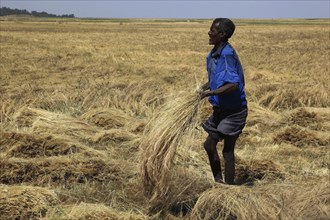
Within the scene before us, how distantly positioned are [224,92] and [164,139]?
0.62 m

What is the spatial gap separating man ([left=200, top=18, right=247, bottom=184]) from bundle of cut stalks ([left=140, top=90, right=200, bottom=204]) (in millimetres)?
193

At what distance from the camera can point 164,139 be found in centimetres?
364

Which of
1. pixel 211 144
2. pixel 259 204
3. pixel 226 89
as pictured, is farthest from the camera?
pixel 211 144

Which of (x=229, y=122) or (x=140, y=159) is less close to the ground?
(x=229, y=122)

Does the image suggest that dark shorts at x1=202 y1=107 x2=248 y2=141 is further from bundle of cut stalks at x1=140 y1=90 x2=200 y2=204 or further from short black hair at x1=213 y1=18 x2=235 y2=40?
short black hair at x1=213 y1=18 x2=235 y2=40

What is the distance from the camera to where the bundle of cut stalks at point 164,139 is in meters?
3.59

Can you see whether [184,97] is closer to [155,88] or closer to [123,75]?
[155,88]

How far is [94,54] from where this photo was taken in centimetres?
1872

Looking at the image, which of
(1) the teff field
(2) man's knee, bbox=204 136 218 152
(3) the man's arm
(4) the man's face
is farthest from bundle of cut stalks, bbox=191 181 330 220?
(4) the man's face

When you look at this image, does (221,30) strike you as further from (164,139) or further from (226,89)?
(164,139)

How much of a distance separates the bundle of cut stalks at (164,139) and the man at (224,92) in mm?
193

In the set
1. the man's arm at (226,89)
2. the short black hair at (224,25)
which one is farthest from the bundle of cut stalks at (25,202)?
the short black hair at (224,25)

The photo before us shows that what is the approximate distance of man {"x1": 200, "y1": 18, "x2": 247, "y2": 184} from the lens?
11.7ft

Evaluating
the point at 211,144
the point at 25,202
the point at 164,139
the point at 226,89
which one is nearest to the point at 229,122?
the point at 211,144
